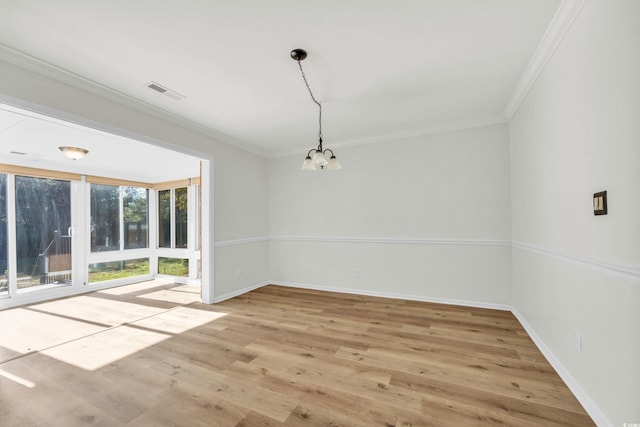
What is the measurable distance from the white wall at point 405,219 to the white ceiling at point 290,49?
81cm

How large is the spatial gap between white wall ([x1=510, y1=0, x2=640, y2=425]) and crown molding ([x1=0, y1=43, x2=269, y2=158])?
3.96 m

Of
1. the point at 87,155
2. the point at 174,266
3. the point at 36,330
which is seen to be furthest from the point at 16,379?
the point at 174,266

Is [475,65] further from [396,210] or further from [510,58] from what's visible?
[396,210]

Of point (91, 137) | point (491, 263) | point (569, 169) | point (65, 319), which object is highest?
point (91, 137)

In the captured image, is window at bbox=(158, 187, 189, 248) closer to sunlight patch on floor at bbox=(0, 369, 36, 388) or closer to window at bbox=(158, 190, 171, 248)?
window at bbox=(158, 190, 171, 248)

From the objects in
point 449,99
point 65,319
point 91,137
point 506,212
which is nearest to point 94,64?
point 91,137

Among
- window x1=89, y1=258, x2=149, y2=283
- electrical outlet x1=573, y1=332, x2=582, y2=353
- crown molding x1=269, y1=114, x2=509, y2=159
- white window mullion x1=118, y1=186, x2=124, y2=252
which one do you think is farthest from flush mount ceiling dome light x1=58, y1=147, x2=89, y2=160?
electrical outlet x1=573, y1=332, x2=582, y2=353

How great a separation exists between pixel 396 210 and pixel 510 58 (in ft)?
7.64

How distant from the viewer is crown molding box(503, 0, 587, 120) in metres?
1.66

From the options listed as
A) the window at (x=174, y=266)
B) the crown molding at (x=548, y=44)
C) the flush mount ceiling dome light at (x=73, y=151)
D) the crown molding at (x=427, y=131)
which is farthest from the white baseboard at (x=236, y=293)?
the crown molding at (x=548, y=44)

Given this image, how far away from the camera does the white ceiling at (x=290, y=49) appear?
1690 mm

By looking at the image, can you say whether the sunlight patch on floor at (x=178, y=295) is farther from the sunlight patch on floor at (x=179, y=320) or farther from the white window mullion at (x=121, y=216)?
the white window mullion at (x=121, y=216)

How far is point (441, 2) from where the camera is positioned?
1645mm

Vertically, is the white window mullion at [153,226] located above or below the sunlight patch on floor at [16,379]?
above
